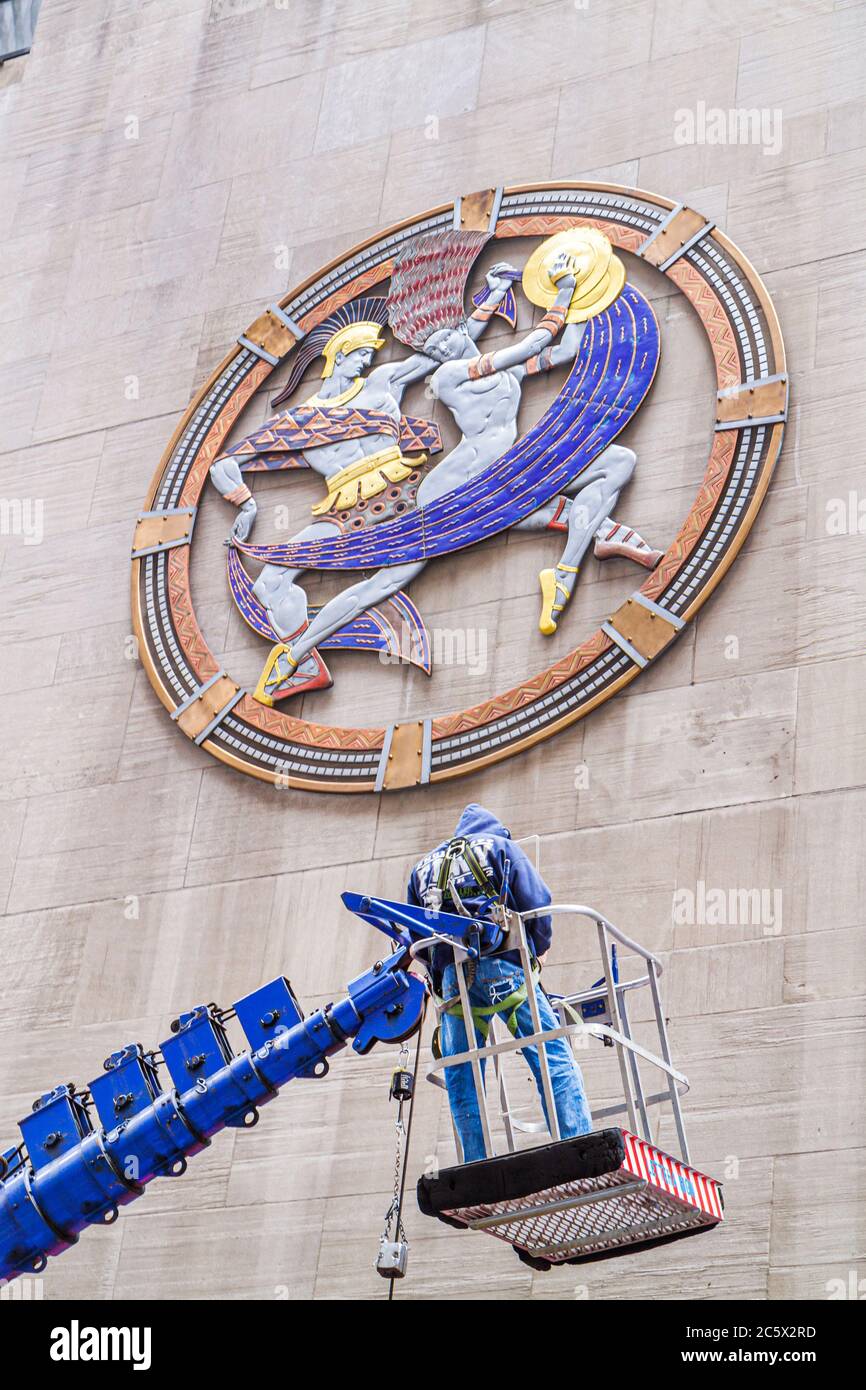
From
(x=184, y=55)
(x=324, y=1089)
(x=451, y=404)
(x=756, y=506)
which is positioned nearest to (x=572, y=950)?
(x=324, y=1089)

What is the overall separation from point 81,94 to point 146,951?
6.48 meters

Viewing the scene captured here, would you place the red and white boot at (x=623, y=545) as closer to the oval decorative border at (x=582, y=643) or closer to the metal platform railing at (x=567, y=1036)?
the oval decorative border at (x=582, y=643)

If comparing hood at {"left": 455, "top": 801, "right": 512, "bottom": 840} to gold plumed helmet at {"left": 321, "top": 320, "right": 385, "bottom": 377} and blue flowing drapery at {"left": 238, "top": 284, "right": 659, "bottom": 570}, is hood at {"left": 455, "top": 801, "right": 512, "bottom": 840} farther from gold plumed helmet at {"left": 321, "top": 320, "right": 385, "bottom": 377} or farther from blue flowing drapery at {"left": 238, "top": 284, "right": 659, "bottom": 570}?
gold plumed helmet at {"left": 321, "top": 320, "right": 385, "bottom": 377}

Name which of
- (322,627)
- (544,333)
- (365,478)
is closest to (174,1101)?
(322,627)

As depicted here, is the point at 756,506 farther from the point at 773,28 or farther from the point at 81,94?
the point at 81,94

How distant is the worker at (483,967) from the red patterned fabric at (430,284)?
14.2 feet

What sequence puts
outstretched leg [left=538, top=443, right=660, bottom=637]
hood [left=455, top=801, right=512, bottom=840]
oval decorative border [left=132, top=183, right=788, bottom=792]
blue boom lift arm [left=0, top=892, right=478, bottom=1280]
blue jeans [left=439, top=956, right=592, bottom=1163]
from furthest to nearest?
1. outstretched leg [left=538, top=443, right=660, bottom=637]
2. oval decorative border [left=132, top=183, right=788, bottom=792]
3. hood [left=455, top=801, right=512, bottom=840]
4. blue boom lift arm [left=0, top=892, right=478, bottom=1280]
5. blue jeans [left=439, top=956, right=592, bottom=1163]

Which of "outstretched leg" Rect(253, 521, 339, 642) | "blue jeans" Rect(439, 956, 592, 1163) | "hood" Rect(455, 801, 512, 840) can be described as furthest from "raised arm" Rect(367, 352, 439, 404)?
"blue jeans" Rect(439, 956, 592, 1163)

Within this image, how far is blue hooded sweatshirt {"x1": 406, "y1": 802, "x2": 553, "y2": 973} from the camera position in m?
7.21

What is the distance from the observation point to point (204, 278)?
12273 millimetres

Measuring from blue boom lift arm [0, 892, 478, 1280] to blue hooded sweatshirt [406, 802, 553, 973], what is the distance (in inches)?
6.1

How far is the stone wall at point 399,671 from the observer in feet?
27.4

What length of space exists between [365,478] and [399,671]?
117 centimetres

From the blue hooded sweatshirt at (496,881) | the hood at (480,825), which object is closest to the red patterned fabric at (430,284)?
the hood at (480,825)
